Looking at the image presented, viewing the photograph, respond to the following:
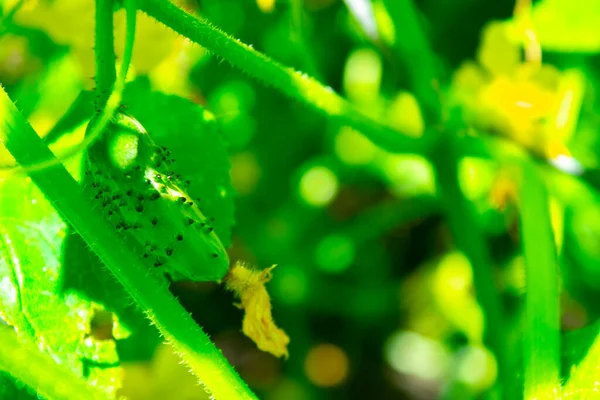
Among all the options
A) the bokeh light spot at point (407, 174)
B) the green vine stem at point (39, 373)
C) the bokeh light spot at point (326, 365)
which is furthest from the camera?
the bokeh light spot at point (326, 365)

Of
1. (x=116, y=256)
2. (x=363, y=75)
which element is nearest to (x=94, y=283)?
(x=116, y=256)

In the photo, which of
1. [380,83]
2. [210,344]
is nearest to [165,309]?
[210,344]

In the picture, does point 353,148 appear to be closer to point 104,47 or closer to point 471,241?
point 471,241

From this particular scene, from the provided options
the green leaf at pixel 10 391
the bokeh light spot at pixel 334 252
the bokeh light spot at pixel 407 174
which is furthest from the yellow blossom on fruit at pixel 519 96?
the green leaf at pixel 10 391

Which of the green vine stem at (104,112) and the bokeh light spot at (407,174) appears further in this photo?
the bokeh light spot at (407,174)

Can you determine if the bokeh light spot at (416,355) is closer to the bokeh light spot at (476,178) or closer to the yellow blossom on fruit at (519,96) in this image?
the bokeh light spot at (476,178)
